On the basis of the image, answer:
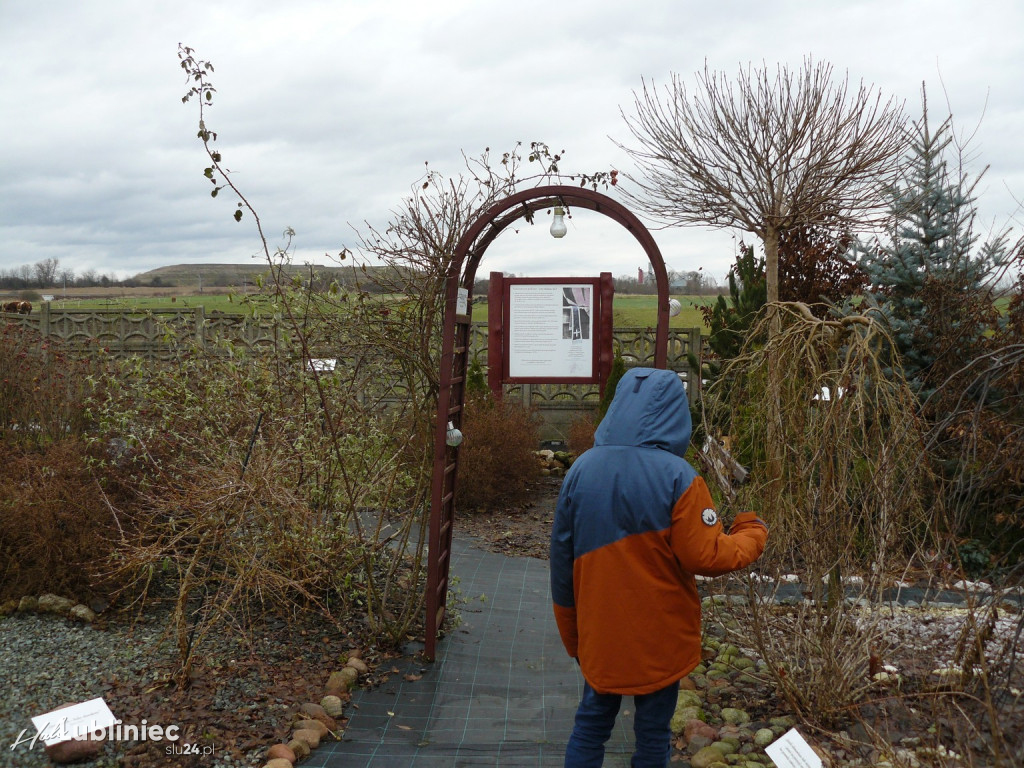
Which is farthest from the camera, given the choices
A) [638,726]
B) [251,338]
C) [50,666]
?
[251,338]

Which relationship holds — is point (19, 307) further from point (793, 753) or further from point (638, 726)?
point (793, 753)

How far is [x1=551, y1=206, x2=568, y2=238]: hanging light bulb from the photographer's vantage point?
15.5ft

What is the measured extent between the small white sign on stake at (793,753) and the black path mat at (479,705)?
0.70 meters

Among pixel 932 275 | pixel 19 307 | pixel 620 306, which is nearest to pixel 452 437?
pixel 932 275

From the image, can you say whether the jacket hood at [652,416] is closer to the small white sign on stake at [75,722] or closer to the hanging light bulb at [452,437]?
the hanging light bulb at [452,437]

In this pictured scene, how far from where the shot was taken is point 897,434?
135 inches

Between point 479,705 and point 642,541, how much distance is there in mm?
1849

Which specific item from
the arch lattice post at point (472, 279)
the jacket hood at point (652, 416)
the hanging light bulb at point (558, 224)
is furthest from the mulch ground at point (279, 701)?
the hanging light bulb at point (558, 224)

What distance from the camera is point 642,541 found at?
2795 mm

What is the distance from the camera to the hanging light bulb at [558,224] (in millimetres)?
4738

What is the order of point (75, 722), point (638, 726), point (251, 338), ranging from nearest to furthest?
point (638, 726) → point (75, 722) → point (251, 338)

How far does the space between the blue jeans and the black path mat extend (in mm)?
637

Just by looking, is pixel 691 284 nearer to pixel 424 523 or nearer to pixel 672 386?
pixel 424 523

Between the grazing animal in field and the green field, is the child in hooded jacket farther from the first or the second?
the grazing animal in field
